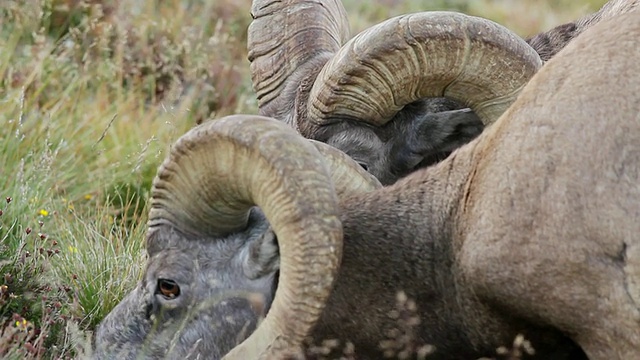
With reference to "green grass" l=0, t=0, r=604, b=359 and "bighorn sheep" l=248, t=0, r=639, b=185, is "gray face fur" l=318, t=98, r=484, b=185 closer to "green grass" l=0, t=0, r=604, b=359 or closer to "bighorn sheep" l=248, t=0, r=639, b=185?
"bighorn sheep" l=248, t=0, r=639, b=185

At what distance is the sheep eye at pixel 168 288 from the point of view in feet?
20.6

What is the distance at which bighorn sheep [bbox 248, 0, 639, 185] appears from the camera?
7551 mm

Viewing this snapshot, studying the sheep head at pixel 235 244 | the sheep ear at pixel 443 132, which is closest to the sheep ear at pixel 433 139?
the sheep ear at pixel 443 132

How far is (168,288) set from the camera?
6.31m

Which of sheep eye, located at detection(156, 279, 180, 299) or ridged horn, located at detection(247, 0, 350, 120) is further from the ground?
ridged horn, located at detection(247, 0, 350, 120)

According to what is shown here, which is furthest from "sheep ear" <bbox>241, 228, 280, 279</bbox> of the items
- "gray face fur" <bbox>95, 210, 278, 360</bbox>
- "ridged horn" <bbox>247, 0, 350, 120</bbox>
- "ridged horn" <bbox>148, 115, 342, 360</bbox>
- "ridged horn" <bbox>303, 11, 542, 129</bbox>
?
"ridged horn" <bbox>247, 0, 350, 120</bbox>

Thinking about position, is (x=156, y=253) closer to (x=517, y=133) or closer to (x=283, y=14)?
(x=517, y=133)

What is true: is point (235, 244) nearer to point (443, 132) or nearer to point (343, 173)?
point (343, 173)

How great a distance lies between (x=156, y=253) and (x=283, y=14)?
2.63 meters

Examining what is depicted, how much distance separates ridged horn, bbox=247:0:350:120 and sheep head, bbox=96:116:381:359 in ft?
6.50

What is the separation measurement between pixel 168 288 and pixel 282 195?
106cm

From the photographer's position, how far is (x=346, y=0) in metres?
18.4

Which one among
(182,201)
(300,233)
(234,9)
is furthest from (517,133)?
(234,9)

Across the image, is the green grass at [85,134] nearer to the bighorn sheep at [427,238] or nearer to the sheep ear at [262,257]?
the bighorn sheep at [427,238]
